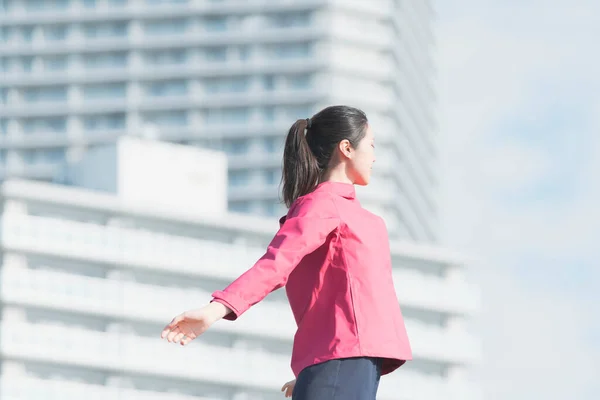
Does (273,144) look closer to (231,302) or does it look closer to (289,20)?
(289,20)

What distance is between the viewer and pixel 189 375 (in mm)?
81438

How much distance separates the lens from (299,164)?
16.5 ft

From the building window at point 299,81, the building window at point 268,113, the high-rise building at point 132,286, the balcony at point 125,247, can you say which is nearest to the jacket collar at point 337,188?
the high-rise building at point 132,286

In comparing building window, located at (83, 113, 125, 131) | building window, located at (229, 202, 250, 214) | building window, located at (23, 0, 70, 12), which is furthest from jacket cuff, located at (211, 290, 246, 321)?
building window, located at (23, 0, 70, 12)

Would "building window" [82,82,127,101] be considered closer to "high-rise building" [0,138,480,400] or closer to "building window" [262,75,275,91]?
"building window" [262,75,275,91]

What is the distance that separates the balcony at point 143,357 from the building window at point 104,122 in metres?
36.7

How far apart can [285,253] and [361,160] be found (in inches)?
22.0

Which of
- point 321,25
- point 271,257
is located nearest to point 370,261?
point 271,257

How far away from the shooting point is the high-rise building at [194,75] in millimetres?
114500

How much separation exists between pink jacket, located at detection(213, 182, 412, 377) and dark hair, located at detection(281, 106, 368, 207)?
0.10 meters

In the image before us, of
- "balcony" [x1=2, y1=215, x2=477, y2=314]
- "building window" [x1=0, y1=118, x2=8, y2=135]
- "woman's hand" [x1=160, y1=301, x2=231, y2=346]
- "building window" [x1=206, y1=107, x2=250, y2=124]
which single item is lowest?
"woman's hand" [x1=160, y1=301, x2=231, y2=346]

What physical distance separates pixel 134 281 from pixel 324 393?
79128 mm

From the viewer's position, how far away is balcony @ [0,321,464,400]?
77875 mm

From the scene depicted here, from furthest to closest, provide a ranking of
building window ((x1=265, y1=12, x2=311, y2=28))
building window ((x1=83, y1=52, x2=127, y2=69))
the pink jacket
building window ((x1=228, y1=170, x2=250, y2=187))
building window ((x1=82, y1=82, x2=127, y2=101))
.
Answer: building window ((x1=83, y1=52, x2=127, y2=69)), building window ((x1=82, y1=82, x2=127, y2=101)), building window ((x1=265, y1=12, x2=311, y2=28)), building window ((x1=228, y1=170, x2=250, y2=187)), the pink jacket
